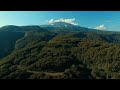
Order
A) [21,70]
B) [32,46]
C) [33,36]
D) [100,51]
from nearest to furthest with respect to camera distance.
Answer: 1. [21,70]
2. [100,51]
3. [32,46]
4. [33,36]

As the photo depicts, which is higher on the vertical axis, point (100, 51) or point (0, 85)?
point (0, 85)

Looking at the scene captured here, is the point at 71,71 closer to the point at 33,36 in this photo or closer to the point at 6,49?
the point at 6,49

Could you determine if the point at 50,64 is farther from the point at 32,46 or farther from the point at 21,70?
the point at 32,46

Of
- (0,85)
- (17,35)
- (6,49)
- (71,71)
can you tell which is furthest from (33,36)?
(0,85)

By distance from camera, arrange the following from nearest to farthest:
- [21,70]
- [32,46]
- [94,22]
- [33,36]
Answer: [21,70], [32,46], [33,36], [94,22]

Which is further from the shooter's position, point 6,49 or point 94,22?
point 94,22

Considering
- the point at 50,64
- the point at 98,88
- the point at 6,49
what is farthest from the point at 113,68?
the point at 98,88

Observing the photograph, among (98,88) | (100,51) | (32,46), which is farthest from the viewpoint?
(32,46)

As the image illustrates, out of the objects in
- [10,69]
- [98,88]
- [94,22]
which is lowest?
[10,69]

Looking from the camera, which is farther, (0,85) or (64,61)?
(64,61)
